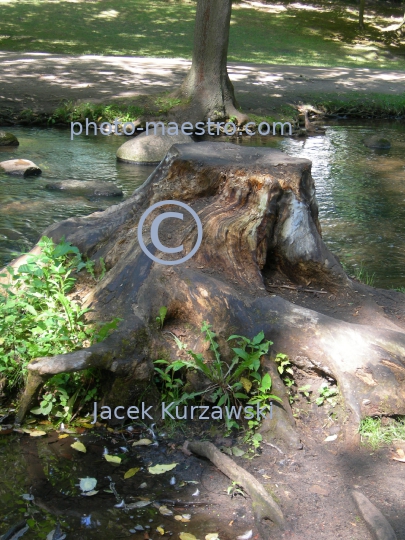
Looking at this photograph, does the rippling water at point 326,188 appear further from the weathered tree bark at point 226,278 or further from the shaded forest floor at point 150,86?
the weathered tree bark at point 226,278

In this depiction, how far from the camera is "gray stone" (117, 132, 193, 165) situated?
37.6 feet

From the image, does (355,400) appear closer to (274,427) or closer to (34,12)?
(274,427)

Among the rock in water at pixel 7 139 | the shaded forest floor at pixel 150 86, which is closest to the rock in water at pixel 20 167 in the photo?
the rock in water at pixel 7 139

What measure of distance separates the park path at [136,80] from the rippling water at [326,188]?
1894 millimetres

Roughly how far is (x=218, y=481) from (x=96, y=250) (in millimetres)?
2319

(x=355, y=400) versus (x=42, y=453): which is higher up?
(x=355, y=400)

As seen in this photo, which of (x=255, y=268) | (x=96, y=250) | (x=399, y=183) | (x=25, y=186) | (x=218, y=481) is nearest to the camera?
(x=218, y=481)

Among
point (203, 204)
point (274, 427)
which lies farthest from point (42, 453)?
point (203, 204)

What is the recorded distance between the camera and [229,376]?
4070 millimetres

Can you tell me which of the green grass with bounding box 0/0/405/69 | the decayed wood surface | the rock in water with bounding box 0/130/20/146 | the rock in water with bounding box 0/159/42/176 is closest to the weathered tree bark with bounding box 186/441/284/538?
the decayed wood surface

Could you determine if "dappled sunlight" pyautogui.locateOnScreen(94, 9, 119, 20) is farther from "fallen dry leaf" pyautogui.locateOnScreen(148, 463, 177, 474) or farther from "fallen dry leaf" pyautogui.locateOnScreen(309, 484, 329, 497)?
"fallen dry leaf" pyautogui.locateOnScreen(309, 484, 329, 497)

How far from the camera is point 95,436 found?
4027mm

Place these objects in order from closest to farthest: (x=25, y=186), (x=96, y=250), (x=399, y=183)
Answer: (x=96, y=250), (x=25, y=186), (x=399, y=183)

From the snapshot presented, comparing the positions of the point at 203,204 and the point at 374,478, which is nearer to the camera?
the point at 374,478
